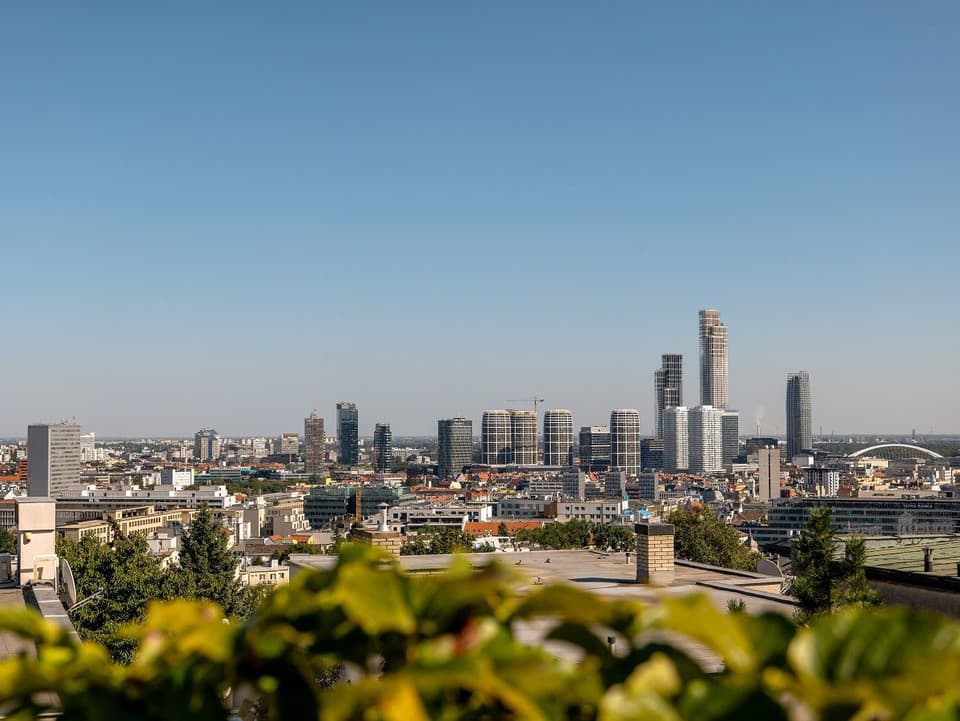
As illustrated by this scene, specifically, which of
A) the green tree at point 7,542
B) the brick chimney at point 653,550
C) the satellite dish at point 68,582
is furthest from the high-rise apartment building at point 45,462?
the brick chimney at point 653,550

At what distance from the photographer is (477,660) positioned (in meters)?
1.30

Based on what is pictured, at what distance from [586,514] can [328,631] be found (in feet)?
530

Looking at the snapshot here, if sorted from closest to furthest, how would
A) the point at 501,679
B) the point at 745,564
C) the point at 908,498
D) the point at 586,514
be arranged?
the point at 501,679
the point at 745,564
the point at 908,498
the point at 586,514

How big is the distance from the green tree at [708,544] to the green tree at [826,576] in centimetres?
3812

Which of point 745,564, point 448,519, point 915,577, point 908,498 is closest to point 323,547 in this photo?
point 448,519

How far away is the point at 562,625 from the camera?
150 centimetres

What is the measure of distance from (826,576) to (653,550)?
105 inches

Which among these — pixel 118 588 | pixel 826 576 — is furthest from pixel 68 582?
pixel 118 588

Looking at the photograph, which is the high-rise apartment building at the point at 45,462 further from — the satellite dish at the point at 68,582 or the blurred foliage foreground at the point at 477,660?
the blurred foliage foreground at the point at 477,660

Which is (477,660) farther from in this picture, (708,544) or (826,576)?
(708,544)

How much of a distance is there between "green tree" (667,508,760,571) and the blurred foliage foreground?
5330 cm

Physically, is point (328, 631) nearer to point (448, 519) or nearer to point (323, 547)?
point (323, 547)

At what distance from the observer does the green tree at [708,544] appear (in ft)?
178

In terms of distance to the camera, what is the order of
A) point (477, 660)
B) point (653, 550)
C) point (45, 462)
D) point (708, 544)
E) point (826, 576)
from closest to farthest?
point (477, 660) < point (826, 576) < point (653, 550) < point (708, 544) < point (45, 462)
